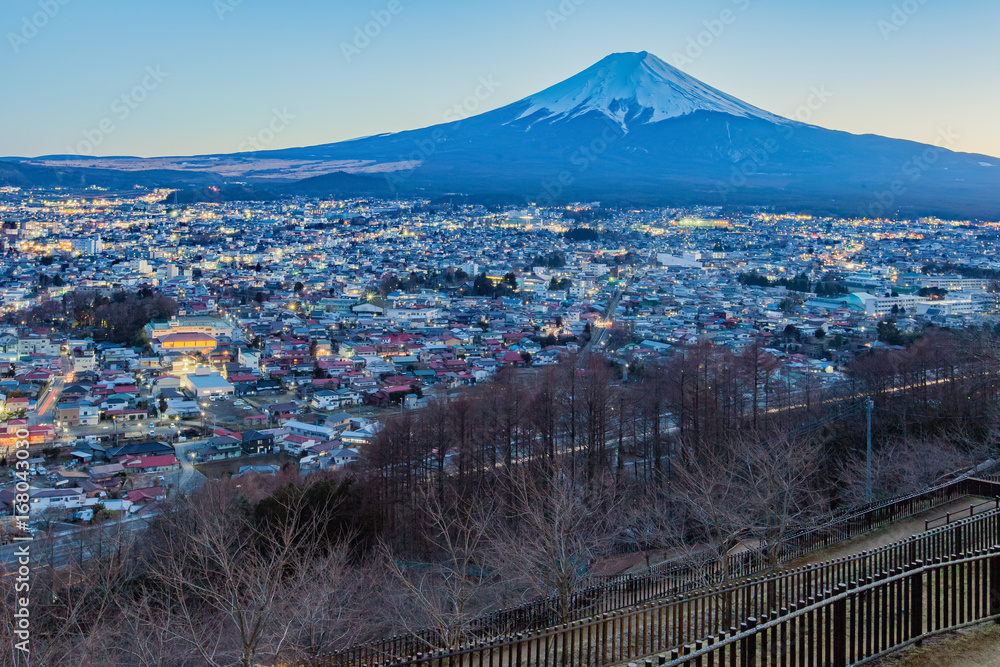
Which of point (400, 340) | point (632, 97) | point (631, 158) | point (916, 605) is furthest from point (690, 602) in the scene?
point (632, 97)

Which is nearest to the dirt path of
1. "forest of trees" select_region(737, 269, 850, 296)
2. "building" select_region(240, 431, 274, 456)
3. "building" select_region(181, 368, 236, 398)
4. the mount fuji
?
"building" select_region(240, 431, 274, 456)

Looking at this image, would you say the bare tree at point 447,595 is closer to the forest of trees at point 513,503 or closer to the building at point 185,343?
the forest of trees at point 513,503

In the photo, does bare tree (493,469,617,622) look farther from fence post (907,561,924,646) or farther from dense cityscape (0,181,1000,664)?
fence post (907,561,924,646)

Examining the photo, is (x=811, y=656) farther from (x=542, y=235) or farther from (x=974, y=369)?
(x=542, y=235)

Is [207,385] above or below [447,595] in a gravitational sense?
below

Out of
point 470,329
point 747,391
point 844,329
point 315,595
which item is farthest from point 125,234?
point 315,595

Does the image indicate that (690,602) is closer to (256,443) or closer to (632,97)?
(256,443)
